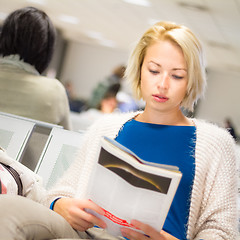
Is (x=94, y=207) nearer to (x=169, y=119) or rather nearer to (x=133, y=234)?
(x=133, y=234)

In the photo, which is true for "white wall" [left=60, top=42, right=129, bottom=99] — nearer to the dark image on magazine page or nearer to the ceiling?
the ceiling

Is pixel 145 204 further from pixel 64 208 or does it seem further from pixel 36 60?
pixel 36 60

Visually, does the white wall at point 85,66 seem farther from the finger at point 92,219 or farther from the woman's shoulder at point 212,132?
the finger at point 92,219

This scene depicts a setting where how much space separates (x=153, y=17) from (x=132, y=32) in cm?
268

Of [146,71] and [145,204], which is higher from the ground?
[146,71]

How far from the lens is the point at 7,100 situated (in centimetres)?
198

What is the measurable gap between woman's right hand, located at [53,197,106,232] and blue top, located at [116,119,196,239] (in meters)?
0.25

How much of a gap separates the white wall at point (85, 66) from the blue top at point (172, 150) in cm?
1577

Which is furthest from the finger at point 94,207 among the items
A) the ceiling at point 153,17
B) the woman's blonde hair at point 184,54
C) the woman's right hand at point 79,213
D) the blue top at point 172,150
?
the ceiling at point 153,17

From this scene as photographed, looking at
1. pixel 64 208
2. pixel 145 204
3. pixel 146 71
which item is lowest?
pixel 64 208

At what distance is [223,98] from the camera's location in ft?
49.3

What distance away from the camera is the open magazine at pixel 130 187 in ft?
3.17

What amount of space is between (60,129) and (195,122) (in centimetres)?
66

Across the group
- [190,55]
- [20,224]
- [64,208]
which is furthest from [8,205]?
[190,55]
